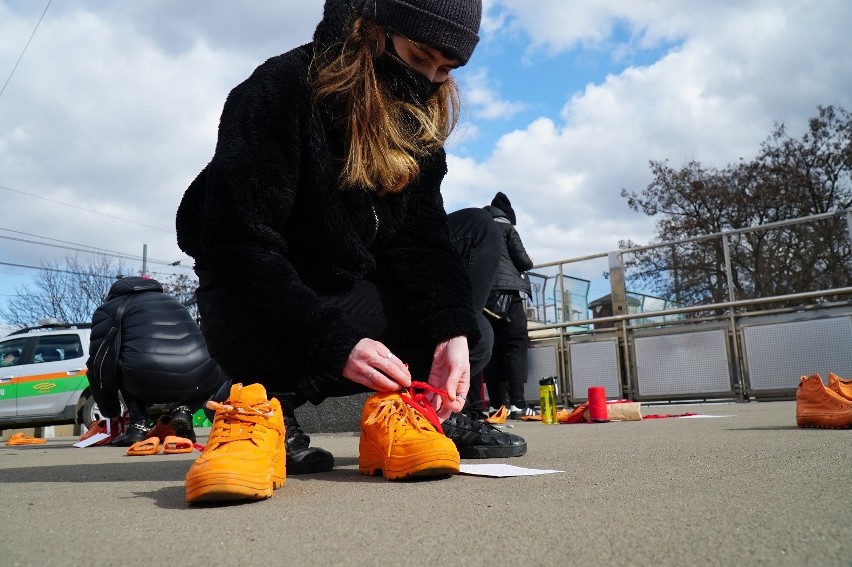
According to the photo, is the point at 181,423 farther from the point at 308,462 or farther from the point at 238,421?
the point at 238,421

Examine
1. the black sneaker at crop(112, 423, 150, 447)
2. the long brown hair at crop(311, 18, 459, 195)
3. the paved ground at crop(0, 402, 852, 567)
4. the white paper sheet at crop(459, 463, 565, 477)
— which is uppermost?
the long brown hair at crop(311, 18, 459, 195)

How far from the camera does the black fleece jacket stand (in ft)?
6.45

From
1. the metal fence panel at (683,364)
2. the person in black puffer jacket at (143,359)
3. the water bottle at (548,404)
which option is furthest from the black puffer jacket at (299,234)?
the metal fence panel at (683,364)

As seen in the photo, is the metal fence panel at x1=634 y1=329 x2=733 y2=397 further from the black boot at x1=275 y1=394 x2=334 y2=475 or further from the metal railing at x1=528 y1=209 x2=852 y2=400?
the black boot at x1=275 y1=394 x2=334 y2=475

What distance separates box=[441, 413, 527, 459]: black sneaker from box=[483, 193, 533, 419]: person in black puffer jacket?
383 cm

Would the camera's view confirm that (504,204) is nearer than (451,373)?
No

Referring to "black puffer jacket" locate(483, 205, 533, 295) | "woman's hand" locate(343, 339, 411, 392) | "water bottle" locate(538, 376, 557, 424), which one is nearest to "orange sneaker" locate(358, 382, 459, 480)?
"woman's hand" locate(343, 339, 411, 392)

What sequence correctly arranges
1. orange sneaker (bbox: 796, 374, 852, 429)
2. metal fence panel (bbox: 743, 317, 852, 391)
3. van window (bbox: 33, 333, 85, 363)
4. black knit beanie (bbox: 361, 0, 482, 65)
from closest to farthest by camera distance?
black knit beanie (bbox: 361, 0, 482, 65)
orange sneaker (bbox: 796, 374, 852, 429)
metal fence panel (bbox: 743, 317, 852, 391)
van window (bbox: 33, 333, 85, 363)

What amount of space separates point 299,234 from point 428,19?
30.4 inches

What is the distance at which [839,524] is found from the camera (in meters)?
1.14

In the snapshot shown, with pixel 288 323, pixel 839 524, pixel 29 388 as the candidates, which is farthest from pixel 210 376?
pixel 29 388

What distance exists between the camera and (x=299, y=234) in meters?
2.26

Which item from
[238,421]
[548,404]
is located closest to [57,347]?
[548,404]

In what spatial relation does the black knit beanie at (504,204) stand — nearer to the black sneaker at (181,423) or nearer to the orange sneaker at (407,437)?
the black sneaker at (181,423)
